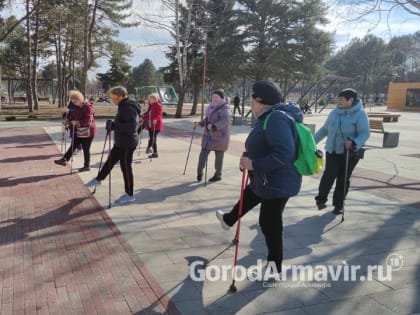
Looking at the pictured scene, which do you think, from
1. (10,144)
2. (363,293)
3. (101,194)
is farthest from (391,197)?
(10,144)

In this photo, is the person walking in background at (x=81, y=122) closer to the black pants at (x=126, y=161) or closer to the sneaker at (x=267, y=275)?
the black pants at (x=126, y=161)

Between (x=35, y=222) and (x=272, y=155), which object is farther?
(x=35, y=222)

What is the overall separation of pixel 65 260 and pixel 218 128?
424 cm

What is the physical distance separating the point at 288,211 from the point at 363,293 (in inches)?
99.9

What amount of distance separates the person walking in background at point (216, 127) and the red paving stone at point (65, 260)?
2.32 m

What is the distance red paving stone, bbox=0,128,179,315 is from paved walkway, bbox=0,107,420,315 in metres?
0.01

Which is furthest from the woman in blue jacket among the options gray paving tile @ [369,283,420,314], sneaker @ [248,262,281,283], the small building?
the small building

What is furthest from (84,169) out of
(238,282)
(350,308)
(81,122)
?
(350,308)

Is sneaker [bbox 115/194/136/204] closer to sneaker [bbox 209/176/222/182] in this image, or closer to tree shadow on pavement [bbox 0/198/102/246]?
tree shadow on pavement [bbox 0/198/102/246]

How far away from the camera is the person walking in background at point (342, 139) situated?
19.1 ft

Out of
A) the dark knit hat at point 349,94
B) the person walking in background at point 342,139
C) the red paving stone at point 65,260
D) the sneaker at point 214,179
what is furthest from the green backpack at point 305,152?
the sneaker at point 214,179

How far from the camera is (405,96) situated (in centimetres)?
5247

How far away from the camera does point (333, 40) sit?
29312 mm

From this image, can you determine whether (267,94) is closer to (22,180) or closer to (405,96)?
(22,180)
